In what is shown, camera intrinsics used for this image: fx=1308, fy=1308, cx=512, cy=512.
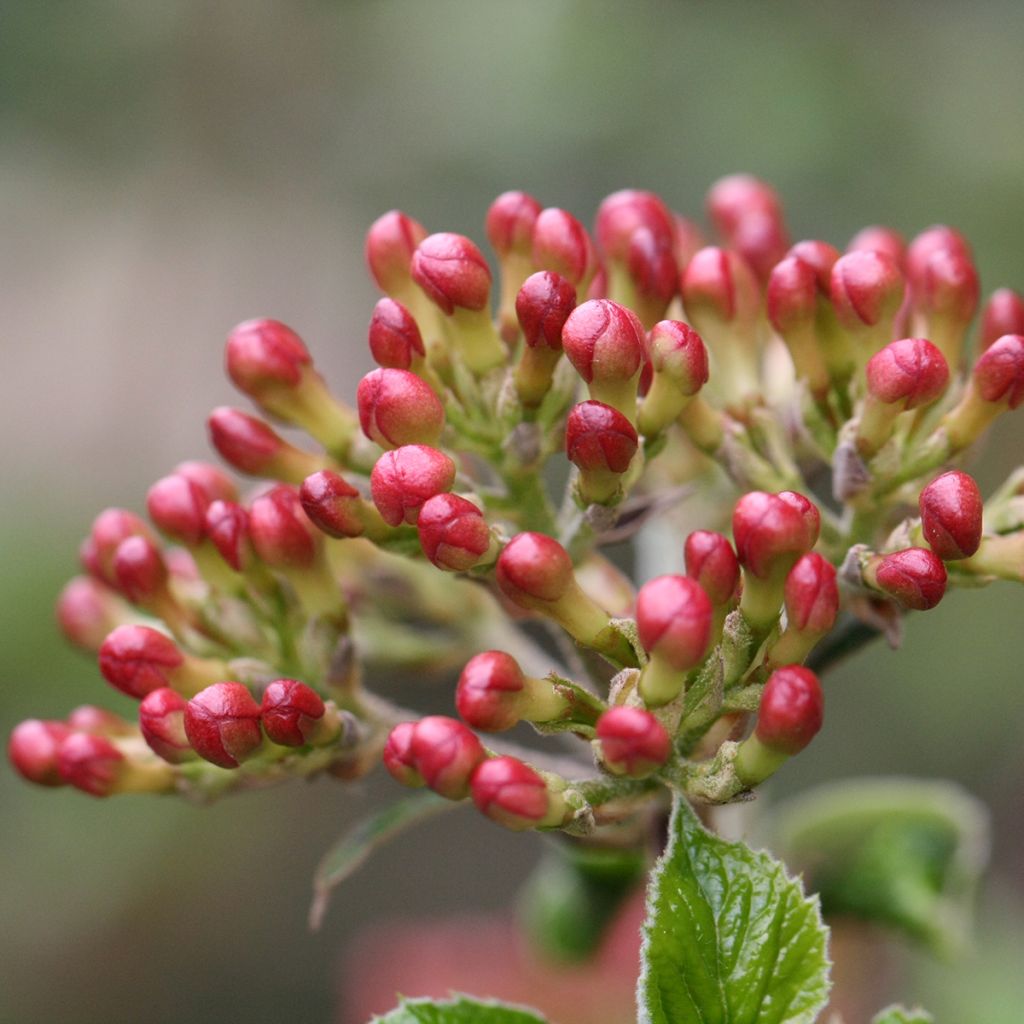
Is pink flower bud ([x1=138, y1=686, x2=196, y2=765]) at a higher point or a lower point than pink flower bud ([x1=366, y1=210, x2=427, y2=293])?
lower

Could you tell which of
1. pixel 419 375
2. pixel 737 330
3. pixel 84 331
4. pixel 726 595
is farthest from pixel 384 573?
pixel 84 331

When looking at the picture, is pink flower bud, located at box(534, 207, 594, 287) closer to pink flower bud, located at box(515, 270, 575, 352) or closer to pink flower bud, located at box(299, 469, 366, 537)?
pink flower bud, located at box(515, 270, 575, 352)

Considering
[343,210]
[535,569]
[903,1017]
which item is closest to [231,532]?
[535,569]

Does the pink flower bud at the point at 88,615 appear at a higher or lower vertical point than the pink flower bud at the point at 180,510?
lower

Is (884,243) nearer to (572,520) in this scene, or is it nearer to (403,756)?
(572,520)

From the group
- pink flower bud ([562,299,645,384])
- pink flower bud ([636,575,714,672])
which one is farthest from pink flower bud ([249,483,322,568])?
pink flower bud ([636,575,714,672])

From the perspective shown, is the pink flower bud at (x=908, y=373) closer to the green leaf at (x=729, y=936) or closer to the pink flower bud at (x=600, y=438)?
the pink flower bud at (x=600, y=438)

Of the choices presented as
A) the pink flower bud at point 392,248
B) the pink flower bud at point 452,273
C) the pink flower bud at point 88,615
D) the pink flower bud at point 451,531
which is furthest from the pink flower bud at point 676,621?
the pink flower bud at point 88,615
